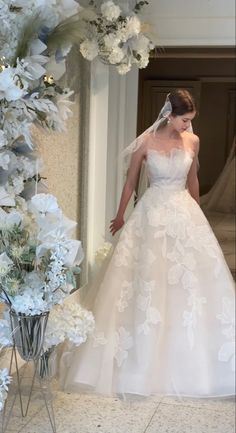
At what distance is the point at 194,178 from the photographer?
6.08 feet

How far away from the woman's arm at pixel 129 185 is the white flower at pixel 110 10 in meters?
0.42

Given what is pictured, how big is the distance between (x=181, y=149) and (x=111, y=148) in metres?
0.27

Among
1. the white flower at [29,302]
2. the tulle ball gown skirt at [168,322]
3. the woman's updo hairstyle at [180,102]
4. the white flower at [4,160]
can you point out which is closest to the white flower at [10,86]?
the white flower at [4,160]


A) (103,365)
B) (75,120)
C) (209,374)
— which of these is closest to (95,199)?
(75,120)

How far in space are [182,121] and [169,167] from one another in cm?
16

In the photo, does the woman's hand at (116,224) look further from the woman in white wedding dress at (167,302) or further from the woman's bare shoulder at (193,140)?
the woman's bare shoulder at (193,140)

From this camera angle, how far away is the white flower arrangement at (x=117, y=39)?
66.3 inches

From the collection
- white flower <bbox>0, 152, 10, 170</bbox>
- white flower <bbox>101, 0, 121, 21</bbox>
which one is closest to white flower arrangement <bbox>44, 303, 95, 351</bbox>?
white flower <bbox>0, 152, 10, 170</bbox>

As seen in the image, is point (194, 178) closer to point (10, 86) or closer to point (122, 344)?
point (122, 344)

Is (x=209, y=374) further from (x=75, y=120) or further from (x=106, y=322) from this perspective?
(x=75, y=120)

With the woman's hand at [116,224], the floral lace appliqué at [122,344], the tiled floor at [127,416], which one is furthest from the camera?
the woman's hand at [116,224]

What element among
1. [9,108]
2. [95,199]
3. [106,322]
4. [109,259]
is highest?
[9,108]

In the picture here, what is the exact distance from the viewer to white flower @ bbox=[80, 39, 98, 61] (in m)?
1.70

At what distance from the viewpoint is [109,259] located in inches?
73.9
